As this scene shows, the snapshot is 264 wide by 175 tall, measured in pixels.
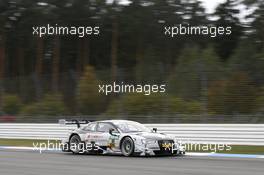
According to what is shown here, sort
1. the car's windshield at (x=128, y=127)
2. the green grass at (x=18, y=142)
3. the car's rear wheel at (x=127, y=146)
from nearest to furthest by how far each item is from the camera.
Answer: the car's rear wheel at (x=127, y=146) → the car's windshield at (x=128, y=127) → the green grass at (x=18, y=142)

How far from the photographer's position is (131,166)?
42.7 feet

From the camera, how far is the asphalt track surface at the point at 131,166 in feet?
38.2

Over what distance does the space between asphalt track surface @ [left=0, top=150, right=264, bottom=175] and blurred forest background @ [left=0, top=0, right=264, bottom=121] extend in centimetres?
546

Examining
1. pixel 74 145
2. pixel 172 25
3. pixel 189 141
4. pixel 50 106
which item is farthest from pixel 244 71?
pixel 172 25

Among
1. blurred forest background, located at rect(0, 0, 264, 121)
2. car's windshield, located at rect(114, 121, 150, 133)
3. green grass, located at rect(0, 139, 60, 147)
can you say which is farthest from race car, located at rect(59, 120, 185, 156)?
green grass, located at rect(0, 139, 60, 147)

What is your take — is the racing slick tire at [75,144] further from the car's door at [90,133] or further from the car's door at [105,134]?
the car's door at [105,134]

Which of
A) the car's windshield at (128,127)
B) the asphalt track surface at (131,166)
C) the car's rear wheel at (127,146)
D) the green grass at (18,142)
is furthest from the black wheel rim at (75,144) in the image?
the green grass at (18,142)

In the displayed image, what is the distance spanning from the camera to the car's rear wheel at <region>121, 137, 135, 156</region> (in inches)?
630

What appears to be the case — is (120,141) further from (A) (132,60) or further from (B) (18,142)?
(A) (132,60)

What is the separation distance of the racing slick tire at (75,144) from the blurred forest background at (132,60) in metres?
4.56

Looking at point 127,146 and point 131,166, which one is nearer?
point 131,166

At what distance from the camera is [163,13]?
46375 mm

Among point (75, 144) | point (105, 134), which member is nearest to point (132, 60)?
point (75, 144)

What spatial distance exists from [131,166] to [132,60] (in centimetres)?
3824
